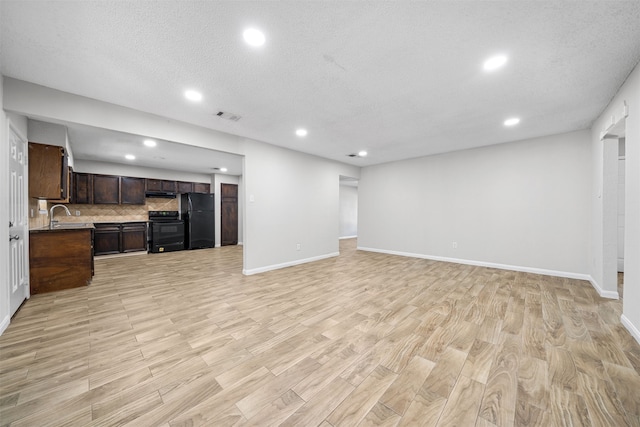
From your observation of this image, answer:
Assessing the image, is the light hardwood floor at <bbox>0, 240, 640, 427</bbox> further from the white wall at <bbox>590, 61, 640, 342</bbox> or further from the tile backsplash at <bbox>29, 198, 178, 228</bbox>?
the tile backsplash at <bbox>29, 198, 178, 228</bbox>

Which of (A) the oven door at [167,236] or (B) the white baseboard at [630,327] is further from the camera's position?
(A) the oven door at [167,236]

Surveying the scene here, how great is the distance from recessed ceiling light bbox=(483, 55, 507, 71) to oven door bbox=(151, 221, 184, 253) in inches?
300

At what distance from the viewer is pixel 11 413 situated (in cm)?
129

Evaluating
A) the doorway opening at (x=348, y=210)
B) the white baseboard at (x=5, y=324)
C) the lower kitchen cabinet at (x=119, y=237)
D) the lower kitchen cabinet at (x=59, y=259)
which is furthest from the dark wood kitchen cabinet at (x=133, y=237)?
the doorway opening at (x=348, y=210)

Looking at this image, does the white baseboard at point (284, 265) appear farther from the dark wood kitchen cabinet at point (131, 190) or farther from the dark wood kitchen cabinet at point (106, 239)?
the dark wood kitchen cabinet at point (131, 190)

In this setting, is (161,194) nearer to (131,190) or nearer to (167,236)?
(131,190)

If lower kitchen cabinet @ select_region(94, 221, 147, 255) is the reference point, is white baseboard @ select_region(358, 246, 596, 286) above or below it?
below

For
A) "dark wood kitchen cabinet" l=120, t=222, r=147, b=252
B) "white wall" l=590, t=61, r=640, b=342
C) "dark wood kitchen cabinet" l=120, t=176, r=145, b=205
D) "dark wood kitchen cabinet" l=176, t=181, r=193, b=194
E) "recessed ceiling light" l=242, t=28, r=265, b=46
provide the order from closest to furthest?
"recessed ceiling light" l=242, t=28, r=265, b=46
"white wall" l=590, t=61, r=640, b=342
"dark wood kitchen cabinet" l=120, t=222, r=147, b=252
"dark wood kitchen cabinet" l=120, t=176, r=145, b=205
"dark wood kitchen cabinet" l=176, t=181, r=193, b=194

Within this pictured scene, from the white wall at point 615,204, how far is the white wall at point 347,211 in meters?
7.05

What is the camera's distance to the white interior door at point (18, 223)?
2480 millimetres

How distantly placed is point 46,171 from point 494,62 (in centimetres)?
550

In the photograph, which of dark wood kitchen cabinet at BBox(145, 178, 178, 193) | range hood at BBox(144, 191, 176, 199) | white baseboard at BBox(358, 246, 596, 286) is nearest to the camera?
white baseboard at BBox(358, 246, 596, 286)

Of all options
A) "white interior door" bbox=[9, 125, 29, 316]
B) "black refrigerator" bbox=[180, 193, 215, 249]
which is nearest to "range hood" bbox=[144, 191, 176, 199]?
"black refrigerator" bbox=[180, 193, 215, 249]

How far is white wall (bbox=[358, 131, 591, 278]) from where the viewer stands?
13.0 ft
